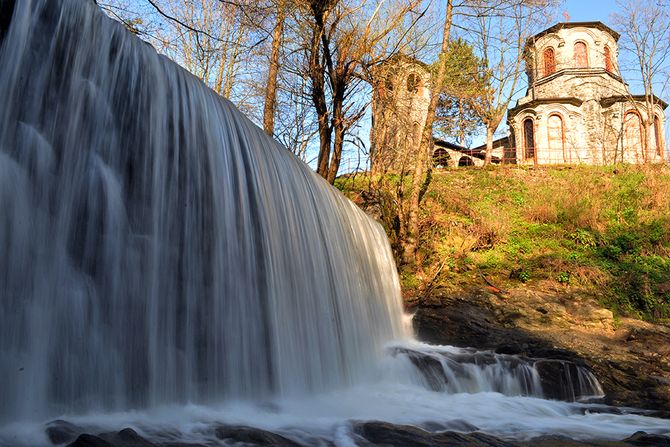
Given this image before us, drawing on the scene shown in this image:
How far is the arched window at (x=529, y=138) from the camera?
33906mm

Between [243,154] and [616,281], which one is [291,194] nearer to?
[243,154]

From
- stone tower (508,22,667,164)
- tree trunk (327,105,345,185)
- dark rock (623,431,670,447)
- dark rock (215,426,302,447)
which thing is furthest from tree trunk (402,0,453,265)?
stone tower (508,22,667,164)

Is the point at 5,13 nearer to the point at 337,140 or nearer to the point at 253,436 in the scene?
the point at 253,436

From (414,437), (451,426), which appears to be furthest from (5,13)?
(451,426)

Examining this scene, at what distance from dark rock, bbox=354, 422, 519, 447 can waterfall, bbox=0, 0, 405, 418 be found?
1.22 metres

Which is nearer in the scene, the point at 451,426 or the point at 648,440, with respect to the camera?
the point at 648,440

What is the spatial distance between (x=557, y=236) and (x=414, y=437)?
12109mm

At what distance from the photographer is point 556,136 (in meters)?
33.7

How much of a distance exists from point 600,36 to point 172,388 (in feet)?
130

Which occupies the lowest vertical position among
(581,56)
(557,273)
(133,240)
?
(557,273)

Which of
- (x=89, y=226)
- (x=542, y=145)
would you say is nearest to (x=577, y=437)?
(x=89, y=226)

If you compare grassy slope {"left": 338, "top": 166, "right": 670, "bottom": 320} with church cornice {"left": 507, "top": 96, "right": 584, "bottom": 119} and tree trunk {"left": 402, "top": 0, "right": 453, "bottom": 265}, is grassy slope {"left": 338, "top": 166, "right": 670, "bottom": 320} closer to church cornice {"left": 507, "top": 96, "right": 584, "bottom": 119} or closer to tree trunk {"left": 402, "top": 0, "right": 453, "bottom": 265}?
tree trunk {"left": 402, "top": 0, "right": 453, "bottom": 265}

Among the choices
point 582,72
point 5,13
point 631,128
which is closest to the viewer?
point 5,13

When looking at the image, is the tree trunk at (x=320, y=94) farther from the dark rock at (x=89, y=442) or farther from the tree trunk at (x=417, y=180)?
the dark rock at (x=89, y=442)
